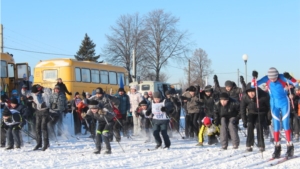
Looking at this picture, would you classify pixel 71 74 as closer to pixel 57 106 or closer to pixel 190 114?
pixel 57 106

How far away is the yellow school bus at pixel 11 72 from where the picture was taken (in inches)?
931

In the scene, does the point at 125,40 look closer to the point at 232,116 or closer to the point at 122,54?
the point at 122,54

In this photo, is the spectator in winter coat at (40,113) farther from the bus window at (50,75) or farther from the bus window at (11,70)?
the bus window at (50,75)

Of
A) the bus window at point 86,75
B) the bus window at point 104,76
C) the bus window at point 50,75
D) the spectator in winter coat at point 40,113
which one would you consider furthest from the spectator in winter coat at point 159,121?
the bus window at point 104,76

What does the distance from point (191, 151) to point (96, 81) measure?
18681mm

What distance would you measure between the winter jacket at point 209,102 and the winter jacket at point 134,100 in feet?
7.81

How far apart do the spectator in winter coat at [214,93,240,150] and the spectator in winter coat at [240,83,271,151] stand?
29.8 inches

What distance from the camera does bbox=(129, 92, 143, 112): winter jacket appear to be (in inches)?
656

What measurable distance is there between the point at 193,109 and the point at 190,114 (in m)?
0.30

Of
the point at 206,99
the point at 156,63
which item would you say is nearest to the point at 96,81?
the point at 206,99

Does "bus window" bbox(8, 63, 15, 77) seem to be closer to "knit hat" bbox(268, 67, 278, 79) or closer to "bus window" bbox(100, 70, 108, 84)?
"bus window" bbox(100, 70, 108, 84)

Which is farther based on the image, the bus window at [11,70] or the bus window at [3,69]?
the bus window at [11,70]

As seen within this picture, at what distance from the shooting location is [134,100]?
16734 millimetres

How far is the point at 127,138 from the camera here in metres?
16.1
